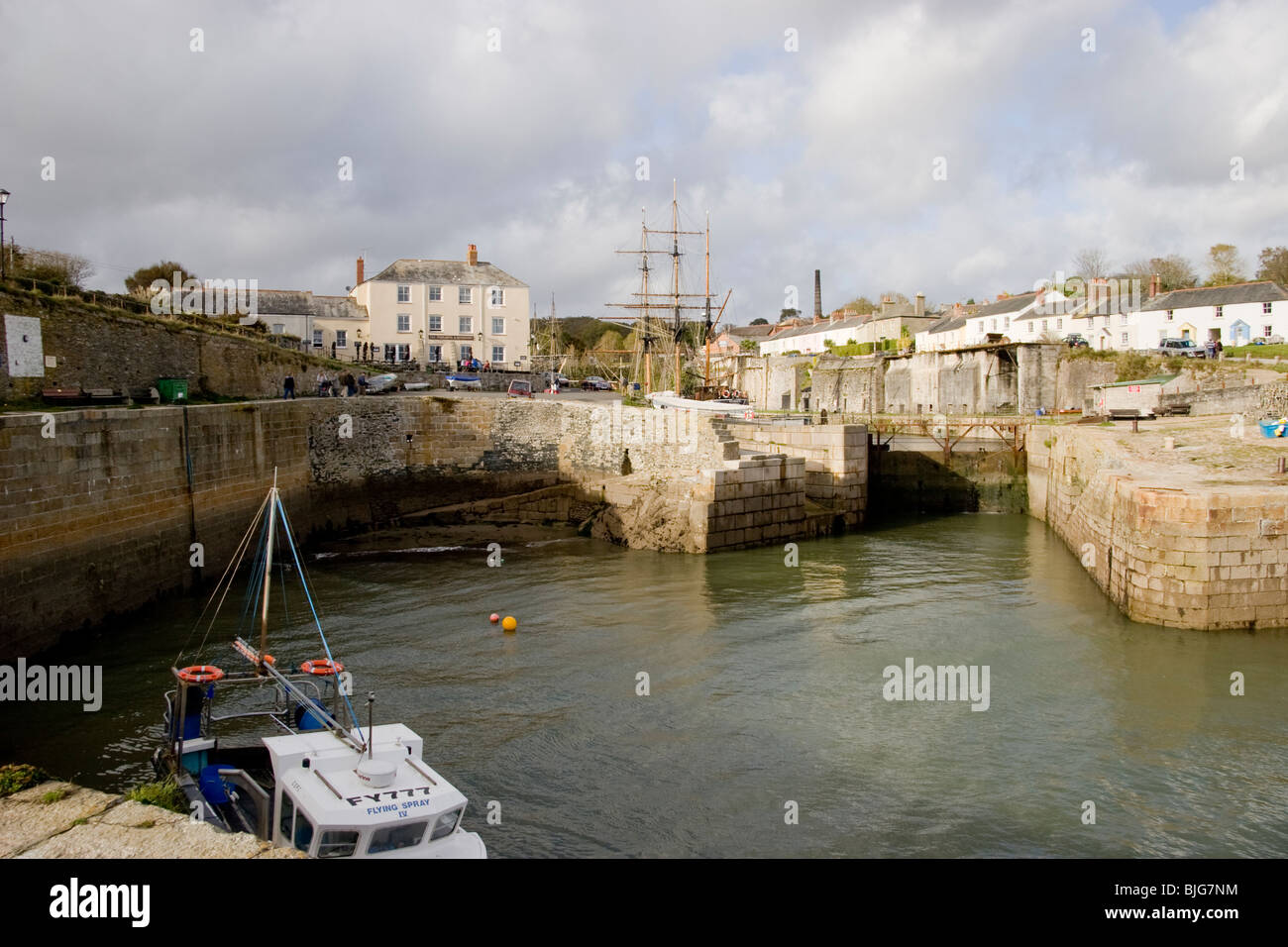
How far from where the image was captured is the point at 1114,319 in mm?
49500

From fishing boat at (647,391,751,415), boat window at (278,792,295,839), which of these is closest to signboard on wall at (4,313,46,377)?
boat window at (278,792,295,839)

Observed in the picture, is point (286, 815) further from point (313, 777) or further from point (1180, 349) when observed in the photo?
point (1180, 349)

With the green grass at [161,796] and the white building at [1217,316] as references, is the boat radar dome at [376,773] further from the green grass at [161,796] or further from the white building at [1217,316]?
the white building at [1217,316]

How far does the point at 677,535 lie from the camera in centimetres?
2414

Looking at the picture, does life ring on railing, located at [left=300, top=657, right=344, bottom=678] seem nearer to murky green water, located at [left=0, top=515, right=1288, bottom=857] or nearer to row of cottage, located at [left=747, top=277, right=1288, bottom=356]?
murky green water, located at [left=0, top=515, right=1288, bottom=857]

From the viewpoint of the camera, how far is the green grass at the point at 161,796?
25.0 ft

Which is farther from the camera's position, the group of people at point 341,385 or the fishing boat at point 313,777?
the group of people at point 341,385

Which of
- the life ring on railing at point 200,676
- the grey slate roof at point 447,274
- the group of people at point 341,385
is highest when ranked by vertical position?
the grey slate roof at point 447,274

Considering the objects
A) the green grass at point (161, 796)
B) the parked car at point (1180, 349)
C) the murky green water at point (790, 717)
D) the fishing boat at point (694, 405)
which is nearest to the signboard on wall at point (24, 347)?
the murky green water at point (790, 717)

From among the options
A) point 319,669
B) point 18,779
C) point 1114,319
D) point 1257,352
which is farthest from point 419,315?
point 18,779

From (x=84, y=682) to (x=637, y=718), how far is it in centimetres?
857

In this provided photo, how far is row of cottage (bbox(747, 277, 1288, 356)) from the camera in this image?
44.2 metres

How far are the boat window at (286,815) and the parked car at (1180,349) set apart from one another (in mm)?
41649

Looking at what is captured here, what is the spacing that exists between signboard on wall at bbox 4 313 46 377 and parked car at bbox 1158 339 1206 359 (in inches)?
1628
